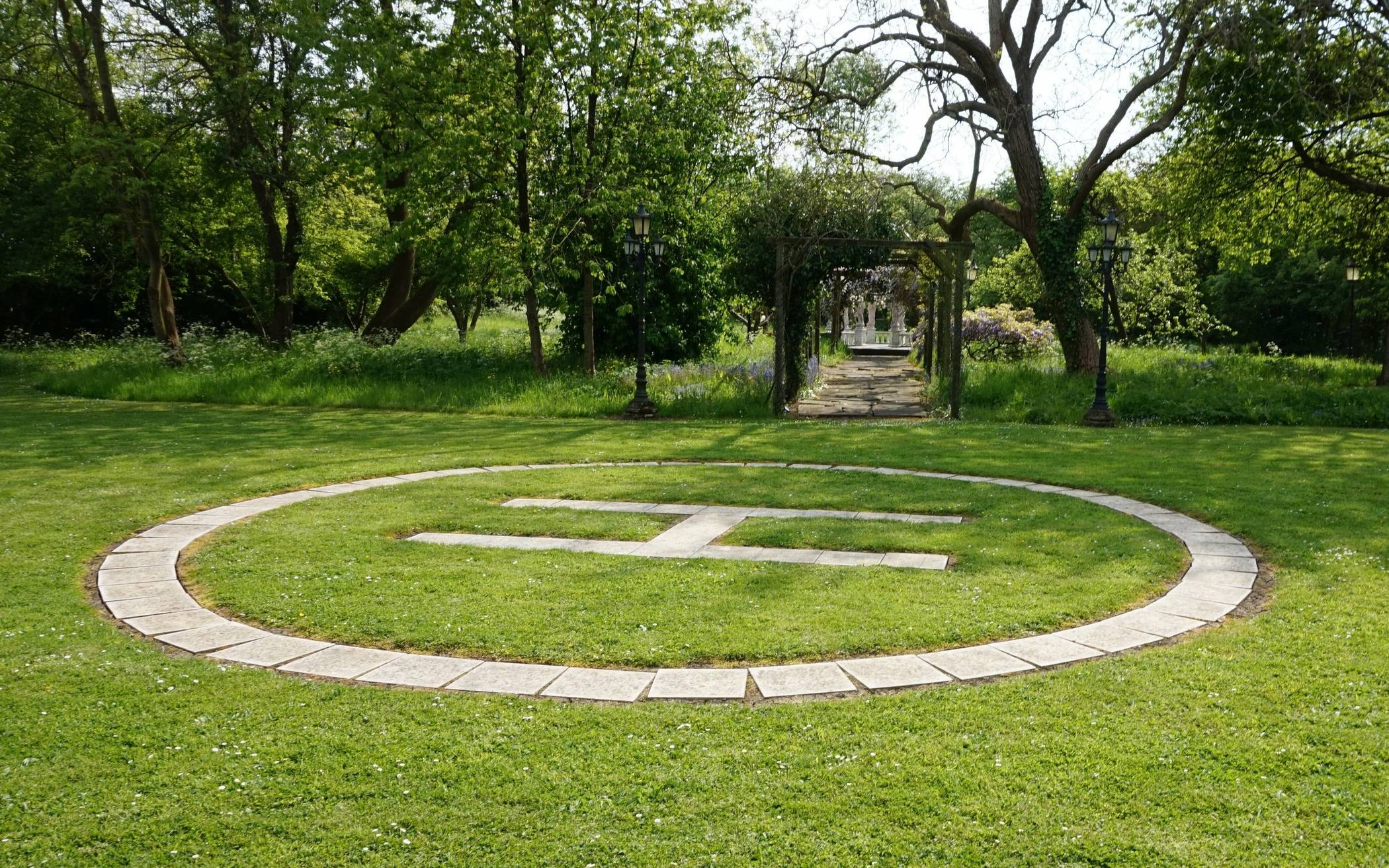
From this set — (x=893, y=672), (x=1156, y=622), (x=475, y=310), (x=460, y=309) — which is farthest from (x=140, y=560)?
(x=475, y=310)

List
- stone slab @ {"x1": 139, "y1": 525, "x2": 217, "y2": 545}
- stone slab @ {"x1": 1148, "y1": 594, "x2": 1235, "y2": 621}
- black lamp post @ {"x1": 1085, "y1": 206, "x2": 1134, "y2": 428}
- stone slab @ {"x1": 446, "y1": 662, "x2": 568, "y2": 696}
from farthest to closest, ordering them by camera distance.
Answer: black lamp post @ {"x1": 1085, "y1": 206, "x2": 1134, "y2": 428} → stone slab @ {"x1": 139, "y1": 525, "x2": 217, "y2": 545} → stone slab @ {"x1": 1148, "y1": 594, "x2": 1235, "y2": 621} → stone slab @ {"x1": 446, "y1": 662, "x2": 568, "y2": 696}

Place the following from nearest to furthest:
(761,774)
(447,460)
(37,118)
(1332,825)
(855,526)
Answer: (1332,825) → (761,774) → (855,526) → (447,460) → (37,118)

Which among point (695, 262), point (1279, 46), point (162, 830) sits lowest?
point (162, 830)

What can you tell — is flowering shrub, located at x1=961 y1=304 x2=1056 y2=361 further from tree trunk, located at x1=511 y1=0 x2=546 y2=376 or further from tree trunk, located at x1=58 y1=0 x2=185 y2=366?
tree trunk, located at x1=58 y1=0 x2=185 y2=366

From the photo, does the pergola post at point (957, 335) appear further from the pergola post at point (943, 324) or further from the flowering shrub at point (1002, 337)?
the flowering shrub at point (1002, 337)

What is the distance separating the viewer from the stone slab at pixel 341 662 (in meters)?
4.12

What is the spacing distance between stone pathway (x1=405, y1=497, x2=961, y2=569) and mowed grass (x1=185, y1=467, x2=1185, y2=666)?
136 millimetres

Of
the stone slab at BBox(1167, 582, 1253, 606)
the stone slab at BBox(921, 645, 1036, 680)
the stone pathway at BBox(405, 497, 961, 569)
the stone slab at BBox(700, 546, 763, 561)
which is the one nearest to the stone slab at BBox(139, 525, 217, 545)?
the stone pathway at BBox(405, 497, 961, 569)

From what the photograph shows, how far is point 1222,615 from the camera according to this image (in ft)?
15.9

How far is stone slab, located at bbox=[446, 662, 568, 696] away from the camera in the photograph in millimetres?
3926

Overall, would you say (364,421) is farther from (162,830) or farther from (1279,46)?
(1279,46)

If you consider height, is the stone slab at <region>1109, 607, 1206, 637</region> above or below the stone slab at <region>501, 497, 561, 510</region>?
below

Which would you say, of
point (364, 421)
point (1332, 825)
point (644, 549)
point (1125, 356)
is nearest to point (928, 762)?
point (1332, 825)

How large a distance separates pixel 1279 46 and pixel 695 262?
37.6ft
